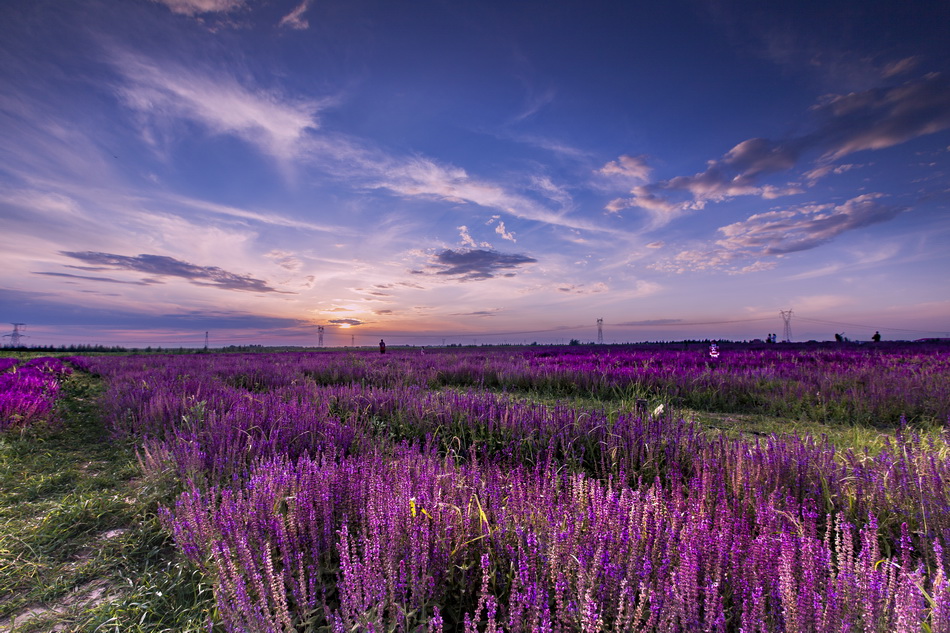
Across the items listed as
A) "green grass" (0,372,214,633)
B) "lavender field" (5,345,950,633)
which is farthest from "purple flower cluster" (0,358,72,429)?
"lavender field" (5,345,950,633)

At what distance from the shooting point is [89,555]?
2486mm

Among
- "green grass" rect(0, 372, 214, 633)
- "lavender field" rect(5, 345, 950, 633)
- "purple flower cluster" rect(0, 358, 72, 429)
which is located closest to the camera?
"lavender field" rect(5, 345, 950, 633)

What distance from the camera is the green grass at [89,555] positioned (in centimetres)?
191

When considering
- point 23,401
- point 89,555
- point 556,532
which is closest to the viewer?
point 556,532

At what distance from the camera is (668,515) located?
6.53 feet

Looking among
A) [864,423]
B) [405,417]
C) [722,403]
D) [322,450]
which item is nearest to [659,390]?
[722,403]

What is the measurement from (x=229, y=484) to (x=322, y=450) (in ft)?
2.94

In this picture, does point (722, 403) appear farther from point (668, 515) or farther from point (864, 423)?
point (668, 515)

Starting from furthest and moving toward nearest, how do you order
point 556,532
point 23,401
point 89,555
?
1. point 23,401
2. point 89,555
3. point 556,532

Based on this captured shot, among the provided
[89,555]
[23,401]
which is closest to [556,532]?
[89,555]

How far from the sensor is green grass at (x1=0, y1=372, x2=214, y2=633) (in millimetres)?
1914

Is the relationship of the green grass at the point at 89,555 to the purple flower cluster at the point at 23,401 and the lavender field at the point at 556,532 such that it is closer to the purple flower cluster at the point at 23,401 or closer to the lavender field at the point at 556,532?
the lavender field at the point at 556,532

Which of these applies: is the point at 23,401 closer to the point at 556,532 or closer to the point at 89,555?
the point at 89,555

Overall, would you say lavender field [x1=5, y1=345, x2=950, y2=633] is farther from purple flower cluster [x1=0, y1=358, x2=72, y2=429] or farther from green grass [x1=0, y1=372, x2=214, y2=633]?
purple flower cluster [x1=0, y1=358, x2=72, y2=429]
